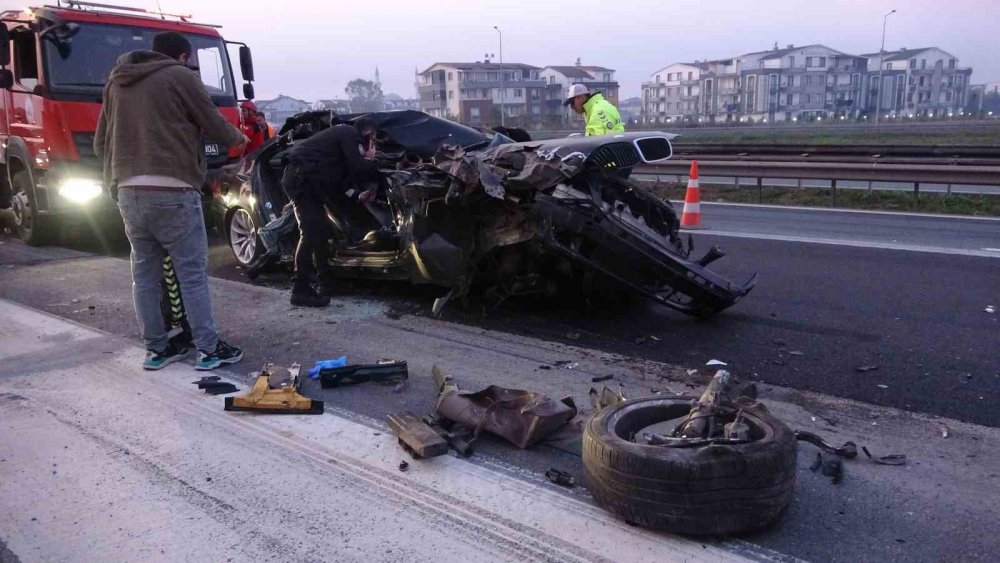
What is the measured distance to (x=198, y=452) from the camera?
11.7ft

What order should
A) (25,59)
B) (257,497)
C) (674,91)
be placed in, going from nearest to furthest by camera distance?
(257,497)
(25,59)
(674,91)

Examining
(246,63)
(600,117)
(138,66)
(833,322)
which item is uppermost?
(246,63)

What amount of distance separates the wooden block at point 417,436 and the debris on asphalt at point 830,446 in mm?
1564

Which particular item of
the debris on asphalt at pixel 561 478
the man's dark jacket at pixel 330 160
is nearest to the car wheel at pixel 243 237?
the man's dark jacket at pixel 330 160

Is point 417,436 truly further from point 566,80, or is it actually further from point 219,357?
point 566,80

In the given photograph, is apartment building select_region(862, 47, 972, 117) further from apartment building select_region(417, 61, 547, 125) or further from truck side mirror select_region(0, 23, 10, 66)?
truck side mirror select_region(0, 23, 10, 66)

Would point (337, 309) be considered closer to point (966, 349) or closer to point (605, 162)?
point (605, 162)

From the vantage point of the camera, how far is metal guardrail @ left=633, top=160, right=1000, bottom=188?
1201 centimetres

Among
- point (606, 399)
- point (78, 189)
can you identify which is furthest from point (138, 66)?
point (78, 189)

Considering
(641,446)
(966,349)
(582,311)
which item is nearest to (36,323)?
(582,311)

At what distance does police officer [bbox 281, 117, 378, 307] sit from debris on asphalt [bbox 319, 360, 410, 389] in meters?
2.00

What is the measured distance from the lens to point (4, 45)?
8.87 m

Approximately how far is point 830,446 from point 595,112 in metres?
5.37

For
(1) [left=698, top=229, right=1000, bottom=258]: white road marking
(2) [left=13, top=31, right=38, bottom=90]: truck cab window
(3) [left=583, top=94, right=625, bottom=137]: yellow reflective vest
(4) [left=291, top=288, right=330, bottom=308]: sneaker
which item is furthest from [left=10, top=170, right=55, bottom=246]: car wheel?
(1) [left=698, top=229, right=1000, bottom=258]: white road marking
